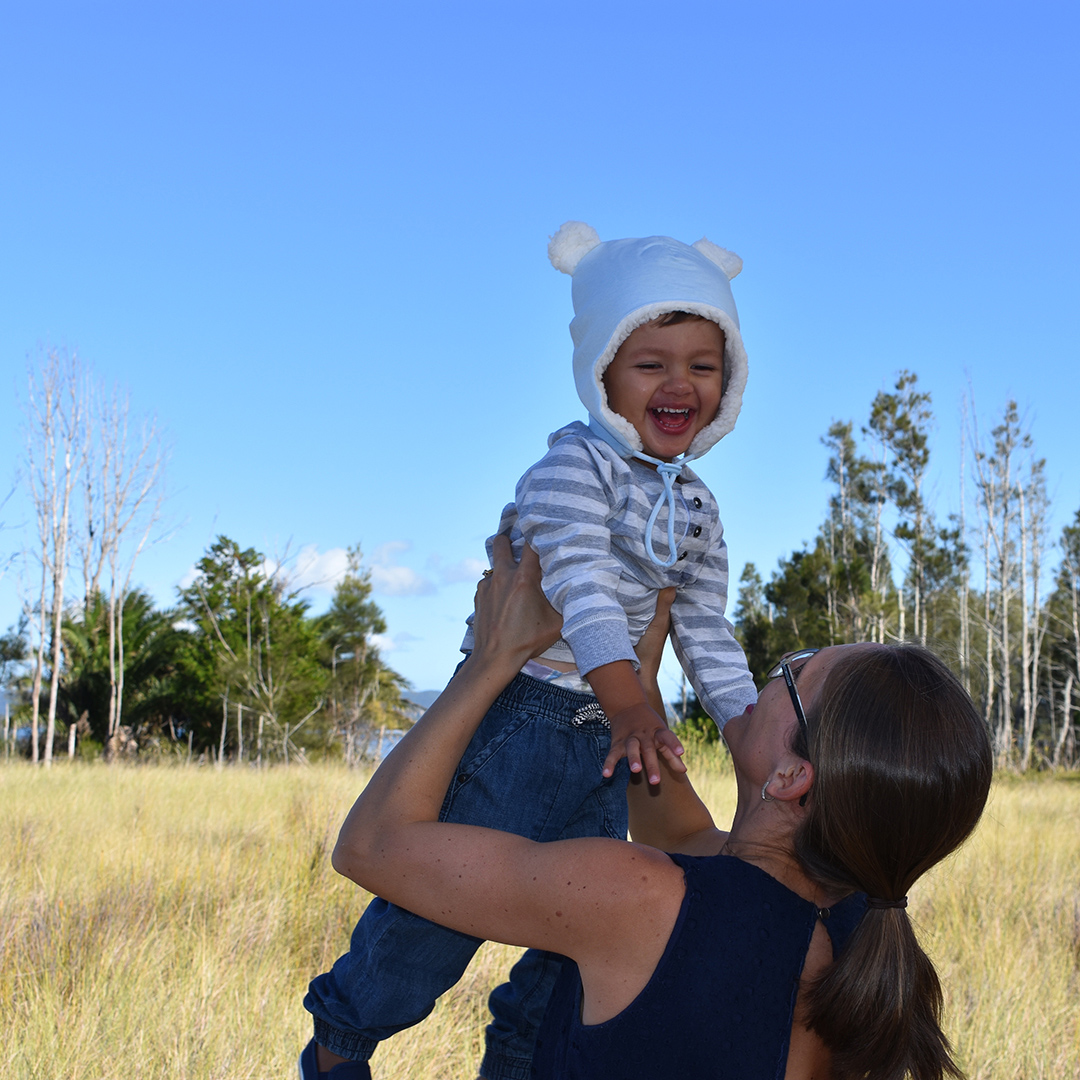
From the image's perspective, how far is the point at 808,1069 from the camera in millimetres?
1394

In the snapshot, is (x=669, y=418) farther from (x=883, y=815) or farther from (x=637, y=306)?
(x=883, y=815)

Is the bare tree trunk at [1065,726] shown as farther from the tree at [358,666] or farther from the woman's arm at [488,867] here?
the woman's arm at [488,867]

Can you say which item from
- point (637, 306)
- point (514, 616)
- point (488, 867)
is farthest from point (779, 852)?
point (637, 306)

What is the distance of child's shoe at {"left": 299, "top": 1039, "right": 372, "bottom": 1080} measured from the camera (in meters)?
1.69

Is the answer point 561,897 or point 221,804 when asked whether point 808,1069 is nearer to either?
point 561,897

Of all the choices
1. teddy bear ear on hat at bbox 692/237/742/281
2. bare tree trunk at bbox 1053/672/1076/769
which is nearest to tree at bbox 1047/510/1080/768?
bare tree trunk at bbox 1053/672/1076/769

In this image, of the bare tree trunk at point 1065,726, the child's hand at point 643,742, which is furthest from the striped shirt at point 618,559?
the bare tree trunk at point 1065,726

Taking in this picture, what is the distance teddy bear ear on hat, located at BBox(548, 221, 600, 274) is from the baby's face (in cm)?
36

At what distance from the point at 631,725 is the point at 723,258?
1.26 m

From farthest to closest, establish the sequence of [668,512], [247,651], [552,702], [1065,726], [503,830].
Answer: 1. [1065,726]
2. [247,651]
3. [668,512]
4. [552,702]
5. [503,830]

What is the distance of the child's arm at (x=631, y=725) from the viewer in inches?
59.5

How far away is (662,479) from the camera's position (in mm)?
2037

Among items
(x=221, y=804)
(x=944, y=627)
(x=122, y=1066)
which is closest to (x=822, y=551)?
(x=944, y=627)

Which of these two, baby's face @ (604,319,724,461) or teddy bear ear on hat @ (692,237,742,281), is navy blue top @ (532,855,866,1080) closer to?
baby's face @ (604,319,724,461)
